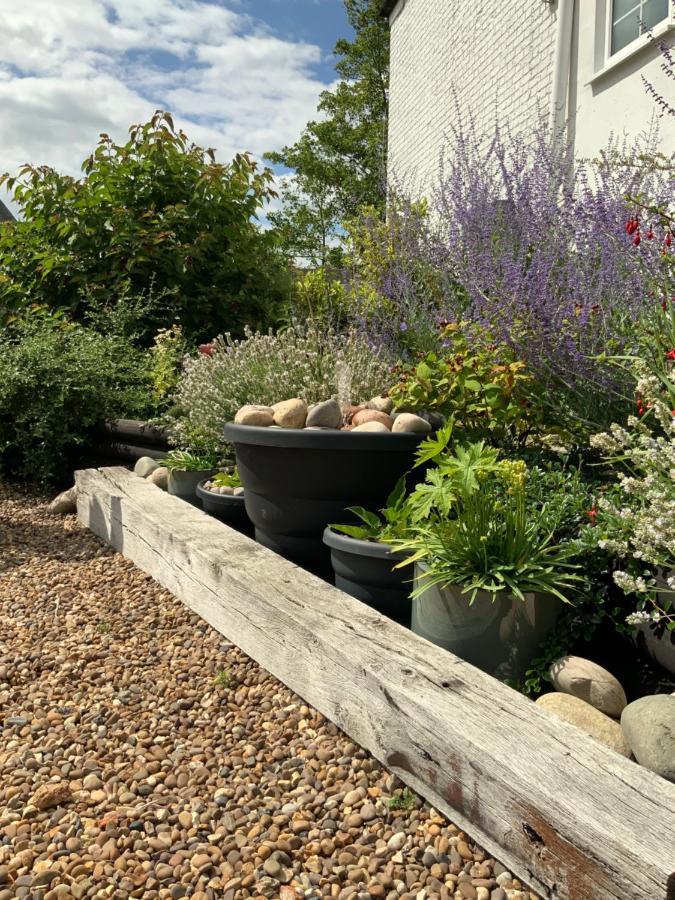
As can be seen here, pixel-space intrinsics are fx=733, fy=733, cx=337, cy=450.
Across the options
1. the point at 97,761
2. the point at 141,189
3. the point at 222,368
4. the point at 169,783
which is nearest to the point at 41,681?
the point at 97,761

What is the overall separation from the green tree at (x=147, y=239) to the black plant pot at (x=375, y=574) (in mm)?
3958

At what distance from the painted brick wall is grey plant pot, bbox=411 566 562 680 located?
5076 mm

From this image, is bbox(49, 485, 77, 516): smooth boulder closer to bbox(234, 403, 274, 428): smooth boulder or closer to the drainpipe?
bbox(234, 403, 274, 428): smooth boulder

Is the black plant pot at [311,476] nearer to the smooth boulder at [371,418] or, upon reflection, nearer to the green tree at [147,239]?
the smooth boulder at [371,418]

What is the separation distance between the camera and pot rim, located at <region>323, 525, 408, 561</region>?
7.45 feet

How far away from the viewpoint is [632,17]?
5613 millimetres

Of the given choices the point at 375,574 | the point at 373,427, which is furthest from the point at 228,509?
the point at 375,574

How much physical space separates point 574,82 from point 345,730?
6021mm

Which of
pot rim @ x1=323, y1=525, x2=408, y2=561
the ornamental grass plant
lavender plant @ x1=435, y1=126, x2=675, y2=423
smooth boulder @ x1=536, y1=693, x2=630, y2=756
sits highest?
lavender plant @ x1=435, y1=126, x2=675, y2=423

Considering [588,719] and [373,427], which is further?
[373,427]

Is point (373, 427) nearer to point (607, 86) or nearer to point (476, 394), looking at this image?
point (476, 394)

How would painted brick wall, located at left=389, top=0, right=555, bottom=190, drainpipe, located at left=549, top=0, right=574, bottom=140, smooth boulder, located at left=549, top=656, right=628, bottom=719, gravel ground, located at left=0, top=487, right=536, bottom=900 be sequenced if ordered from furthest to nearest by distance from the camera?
painted brick wall, located at left=389, top=0, right=555, bottom=190, drainpipe, located at left=549, top=0, right=574, bottom=140, smooth boulder, located at left=549, top=656, right=628, bottom=719, gravel ground, located at left=0, top=487, right=536, bottom=900

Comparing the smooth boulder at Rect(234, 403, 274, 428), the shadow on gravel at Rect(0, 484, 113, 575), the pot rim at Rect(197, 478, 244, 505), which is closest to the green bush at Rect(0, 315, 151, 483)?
the shadow on gravel at Rect(0, 484, 113, 575)

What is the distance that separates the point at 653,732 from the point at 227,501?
7.20 feet
